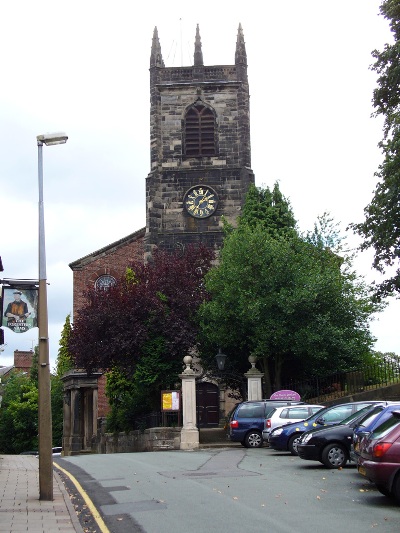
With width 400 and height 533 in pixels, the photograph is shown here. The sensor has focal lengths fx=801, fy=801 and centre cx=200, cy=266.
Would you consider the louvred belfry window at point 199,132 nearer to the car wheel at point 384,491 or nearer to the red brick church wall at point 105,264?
the red brick church wall at point 105,264

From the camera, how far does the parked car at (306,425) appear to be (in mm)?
19353

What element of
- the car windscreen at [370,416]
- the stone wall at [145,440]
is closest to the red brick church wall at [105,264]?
the stone wall at [145,440]

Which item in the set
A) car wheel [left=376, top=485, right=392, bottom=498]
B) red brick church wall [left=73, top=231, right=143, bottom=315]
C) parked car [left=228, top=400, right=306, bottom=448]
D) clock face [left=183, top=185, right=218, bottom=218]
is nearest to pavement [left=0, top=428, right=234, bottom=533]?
car wheel [left=376, top=485, right=392, bottom=498]

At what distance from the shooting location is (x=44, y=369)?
13844mm

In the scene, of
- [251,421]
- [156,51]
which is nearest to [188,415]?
[251,421]

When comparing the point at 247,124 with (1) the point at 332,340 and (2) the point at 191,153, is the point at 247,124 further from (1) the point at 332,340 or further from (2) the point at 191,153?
(1) the point at 332,340

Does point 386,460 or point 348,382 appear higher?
point 348,382

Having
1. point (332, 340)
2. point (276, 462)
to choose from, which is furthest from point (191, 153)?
point (276, 462)

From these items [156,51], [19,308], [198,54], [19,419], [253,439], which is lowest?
[19,419]

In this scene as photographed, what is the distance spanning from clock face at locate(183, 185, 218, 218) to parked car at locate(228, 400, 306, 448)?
20773 mm

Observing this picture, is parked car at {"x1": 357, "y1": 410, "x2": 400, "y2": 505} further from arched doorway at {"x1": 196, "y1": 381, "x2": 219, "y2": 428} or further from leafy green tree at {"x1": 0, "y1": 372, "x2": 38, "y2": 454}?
leafy green tree at {"x1": 0, "y1": 372, "x2": 38, "y2": 454}

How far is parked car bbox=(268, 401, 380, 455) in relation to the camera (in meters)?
19.4

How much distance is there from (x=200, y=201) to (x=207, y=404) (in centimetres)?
1155

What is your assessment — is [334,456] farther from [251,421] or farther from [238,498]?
[251,421]
